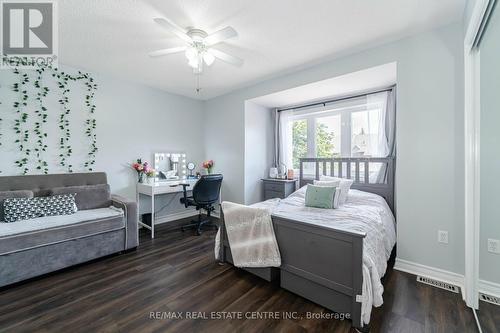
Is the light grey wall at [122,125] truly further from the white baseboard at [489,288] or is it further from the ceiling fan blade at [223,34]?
the white baseboard at [489,288]

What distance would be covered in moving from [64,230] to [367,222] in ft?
10.1

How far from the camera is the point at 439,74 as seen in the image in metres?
2.11

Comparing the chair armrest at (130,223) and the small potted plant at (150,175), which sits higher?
the small potted plant at (150,175)

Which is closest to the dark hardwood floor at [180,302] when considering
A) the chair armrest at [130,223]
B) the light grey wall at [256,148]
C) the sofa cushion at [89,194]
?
the chair armrest at [130,223]

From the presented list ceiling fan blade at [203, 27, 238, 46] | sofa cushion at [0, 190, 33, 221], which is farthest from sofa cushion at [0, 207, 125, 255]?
ceiling fan blade at [203, 27, 238, 46]

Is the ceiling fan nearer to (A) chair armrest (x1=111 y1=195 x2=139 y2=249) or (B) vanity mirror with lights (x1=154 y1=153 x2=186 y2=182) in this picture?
(A) chair armrest (x1=111 y1=195 x2=139 y2=249)

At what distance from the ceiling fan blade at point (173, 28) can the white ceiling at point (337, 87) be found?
1.68 m

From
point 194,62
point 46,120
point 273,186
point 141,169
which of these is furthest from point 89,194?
point 273,186

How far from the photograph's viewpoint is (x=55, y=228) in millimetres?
2215

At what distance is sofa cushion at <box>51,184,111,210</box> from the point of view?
284 cm

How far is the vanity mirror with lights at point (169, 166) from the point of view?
4007mm

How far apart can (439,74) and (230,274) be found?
291 cm

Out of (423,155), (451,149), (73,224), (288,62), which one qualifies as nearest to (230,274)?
(73,224)

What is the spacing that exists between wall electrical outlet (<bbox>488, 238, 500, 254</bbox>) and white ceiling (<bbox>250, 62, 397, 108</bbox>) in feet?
6.21
